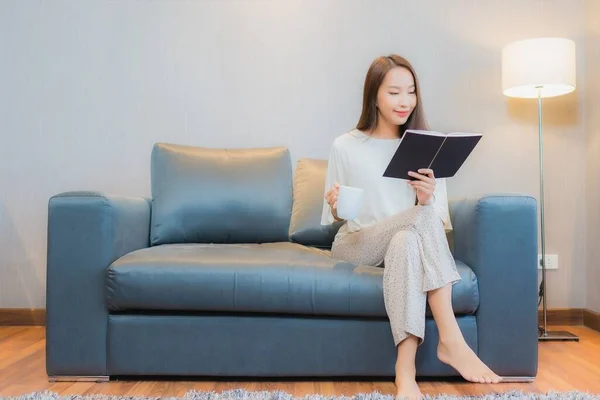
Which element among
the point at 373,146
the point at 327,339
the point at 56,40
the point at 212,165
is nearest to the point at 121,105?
the point at 56,40

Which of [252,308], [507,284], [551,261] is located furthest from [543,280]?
[252,308]

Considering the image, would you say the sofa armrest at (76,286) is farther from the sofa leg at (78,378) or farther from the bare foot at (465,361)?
the bare foot at (465,361)

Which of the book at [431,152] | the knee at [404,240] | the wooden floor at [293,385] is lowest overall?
the wooden floor at [293,385]

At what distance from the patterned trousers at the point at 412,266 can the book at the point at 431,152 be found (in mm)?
137

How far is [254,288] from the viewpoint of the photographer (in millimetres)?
1856

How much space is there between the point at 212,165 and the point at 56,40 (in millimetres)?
1126

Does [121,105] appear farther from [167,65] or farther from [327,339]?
[327,339]

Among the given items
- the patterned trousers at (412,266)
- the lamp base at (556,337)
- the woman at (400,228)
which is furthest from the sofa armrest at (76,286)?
the lamp base at (556,337)

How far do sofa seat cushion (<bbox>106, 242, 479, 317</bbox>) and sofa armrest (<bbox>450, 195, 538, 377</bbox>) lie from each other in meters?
0.06

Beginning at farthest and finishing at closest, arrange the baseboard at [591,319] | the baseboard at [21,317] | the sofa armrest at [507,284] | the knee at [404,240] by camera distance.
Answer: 1. the baseboard at [21,317]
2. the baseboard at [591,319]
3. the sofa armrest at [507,284]
4. the knee at [404,240]

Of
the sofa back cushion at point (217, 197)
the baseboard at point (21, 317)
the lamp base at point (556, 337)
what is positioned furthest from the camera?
the baseboard at point (21, 317)

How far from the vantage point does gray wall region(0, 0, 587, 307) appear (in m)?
2.94

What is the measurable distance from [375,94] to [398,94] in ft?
0.29

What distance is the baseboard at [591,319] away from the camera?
9.14 ft
